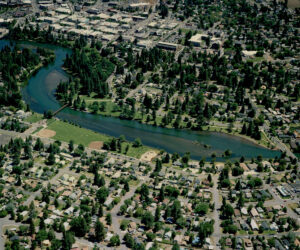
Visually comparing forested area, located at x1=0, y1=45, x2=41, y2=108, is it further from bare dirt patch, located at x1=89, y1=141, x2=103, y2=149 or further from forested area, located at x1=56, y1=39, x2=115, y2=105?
bare dirt patch, located at x1=89, y1=141, x2=103, y2=149

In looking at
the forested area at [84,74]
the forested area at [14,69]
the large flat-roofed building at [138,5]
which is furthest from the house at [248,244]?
the large flat-roofed building at [138,5]

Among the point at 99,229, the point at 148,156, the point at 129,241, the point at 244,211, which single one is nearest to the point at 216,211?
the point at 244,211

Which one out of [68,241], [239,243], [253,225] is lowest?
[68,241]

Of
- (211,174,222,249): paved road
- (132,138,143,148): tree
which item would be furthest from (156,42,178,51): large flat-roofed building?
(211,174,222,249): paved road

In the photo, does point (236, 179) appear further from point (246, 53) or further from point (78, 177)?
point (246, 53)

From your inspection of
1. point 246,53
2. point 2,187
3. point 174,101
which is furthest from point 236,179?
point 246,53

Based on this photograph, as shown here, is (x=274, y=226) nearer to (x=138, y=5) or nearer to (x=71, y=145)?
(x=71, y=145)

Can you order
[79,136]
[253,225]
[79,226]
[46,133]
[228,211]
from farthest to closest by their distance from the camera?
[79,136] → [46,133] → [228,211] → [253,225] → [79,226]
